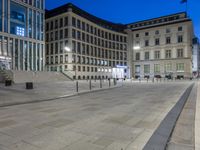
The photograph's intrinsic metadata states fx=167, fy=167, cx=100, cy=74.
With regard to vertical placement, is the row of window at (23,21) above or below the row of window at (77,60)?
above

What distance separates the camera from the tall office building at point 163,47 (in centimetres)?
6531

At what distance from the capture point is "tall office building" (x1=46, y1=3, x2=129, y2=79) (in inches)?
2084

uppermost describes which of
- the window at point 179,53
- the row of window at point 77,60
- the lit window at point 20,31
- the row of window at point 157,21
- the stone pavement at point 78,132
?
the row of window at point 157,21

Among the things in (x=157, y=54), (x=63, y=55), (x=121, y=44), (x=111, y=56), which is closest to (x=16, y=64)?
(x=63, y=55)

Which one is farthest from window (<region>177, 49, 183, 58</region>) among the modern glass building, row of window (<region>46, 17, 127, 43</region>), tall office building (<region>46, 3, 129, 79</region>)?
the modern glass building

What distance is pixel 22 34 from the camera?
134 ft

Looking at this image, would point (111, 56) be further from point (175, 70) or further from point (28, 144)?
point (28, 144)

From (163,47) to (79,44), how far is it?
120 feet

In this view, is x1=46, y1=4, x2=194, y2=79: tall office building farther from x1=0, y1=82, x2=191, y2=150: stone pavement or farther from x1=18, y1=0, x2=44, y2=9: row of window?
x1=0, y1=82, x2=191, y2=150: stone pavement

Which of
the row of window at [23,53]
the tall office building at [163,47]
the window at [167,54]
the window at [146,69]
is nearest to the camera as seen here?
the row of window at [23,53]

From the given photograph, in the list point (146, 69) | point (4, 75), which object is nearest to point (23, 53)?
point (4, 75)

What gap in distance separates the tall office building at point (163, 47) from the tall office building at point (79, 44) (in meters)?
12.3

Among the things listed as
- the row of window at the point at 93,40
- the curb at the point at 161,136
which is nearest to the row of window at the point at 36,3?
the row of window at the point at 93,40

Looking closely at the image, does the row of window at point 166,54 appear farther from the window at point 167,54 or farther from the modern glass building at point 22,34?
the modern glass building at point 22,34
